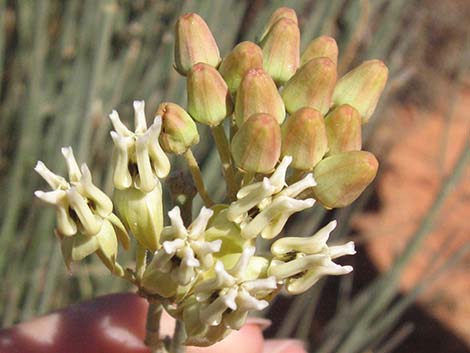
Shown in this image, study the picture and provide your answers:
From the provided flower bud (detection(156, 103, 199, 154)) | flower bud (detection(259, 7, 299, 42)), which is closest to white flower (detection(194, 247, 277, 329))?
flower bud (detection(156, 103, 199, 154))

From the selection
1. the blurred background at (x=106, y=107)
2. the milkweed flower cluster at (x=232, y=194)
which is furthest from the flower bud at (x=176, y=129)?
the blurred background at (x=106, y=107)

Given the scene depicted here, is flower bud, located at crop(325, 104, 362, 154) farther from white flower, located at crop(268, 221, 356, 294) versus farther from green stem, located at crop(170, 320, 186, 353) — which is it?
green stem, located at crop(170, 320, 186, 353)

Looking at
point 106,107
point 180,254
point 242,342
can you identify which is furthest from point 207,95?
point 106,107

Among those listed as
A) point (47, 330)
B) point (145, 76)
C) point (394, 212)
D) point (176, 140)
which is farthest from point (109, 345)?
point (394, 212)

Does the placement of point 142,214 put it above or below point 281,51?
below

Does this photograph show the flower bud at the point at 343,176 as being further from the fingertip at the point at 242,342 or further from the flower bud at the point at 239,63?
the fingertip at the point at 242,342

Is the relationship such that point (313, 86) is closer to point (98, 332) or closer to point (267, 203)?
point (267, 203)
